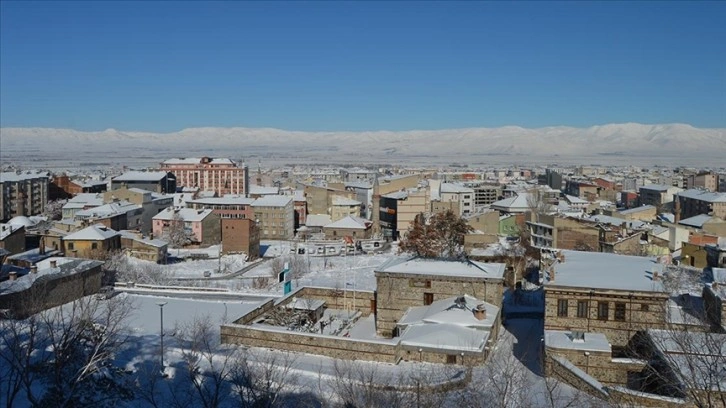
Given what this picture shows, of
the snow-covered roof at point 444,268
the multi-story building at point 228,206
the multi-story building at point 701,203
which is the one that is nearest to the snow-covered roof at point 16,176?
the multi-story building at point 228,206

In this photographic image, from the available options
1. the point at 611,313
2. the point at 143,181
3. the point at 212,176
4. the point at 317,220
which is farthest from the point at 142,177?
the point at 611,313

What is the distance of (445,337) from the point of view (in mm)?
15305

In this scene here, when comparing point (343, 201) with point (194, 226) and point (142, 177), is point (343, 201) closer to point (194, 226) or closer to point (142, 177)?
point (194, 226)

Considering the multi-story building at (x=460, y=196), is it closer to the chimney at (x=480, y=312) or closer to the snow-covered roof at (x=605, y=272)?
the snow-covered roof at (x=605, y=272)

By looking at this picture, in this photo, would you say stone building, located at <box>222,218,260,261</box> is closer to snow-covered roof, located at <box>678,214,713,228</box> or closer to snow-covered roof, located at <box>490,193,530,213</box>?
snow-covered roof, located at <box>490,193,530,213</box>

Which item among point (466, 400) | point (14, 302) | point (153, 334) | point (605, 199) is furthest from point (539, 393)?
point (605, 199)

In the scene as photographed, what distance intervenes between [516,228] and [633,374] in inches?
1414

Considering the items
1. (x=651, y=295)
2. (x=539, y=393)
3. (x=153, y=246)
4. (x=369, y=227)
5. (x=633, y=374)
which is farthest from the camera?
(x=369, y=227)

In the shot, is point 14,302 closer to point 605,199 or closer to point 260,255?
point 260,255

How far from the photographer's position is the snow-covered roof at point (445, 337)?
1489 cm

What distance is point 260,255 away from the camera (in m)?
44.6

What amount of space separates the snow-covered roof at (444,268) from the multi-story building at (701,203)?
4152 centimetres

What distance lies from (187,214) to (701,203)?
42406 millimetres

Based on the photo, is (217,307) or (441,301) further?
(217,307)
